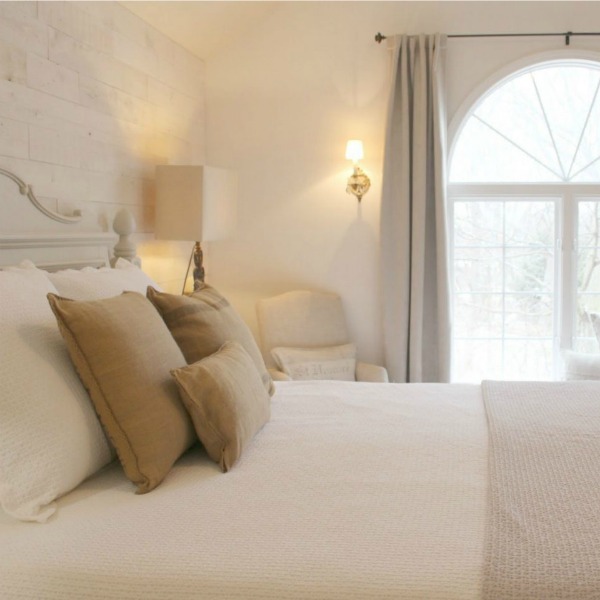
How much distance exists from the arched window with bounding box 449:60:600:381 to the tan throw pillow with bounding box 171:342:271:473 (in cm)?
256

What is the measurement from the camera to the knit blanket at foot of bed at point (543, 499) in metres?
1.23

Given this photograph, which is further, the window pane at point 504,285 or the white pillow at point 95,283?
the window pane at point 504,285

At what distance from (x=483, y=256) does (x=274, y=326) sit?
50.0 inches

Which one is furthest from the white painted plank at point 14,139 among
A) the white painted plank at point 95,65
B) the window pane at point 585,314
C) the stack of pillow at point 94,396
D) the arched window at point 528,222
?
the window pane at point 585,314

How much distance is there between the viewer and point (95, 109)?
2941mm

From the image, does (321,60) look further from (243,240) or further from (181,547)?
(181,547)

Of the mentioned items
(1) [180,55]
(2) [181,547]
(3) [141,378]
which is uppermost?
(1) [180,55]

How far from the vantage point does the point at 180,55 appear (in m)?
3.86

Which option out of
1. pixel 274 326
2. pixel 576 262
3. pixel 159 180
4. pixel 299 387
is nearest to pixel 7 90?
pixel 159 180

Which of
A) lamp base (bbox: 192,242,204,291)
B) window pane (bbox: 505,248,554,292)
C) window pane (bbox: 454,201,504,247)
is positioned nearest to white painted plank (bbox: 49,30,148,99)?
lamp base (bbox: 192,242,204,291)

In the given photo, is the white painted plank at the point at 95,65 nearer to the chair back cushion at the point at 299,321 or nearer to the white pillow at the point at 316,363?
the chair back cushion at the point at 299,321

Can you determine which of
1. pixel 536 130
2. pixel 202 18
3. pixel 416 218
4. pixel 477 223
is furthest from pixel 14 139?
pixel 536 130

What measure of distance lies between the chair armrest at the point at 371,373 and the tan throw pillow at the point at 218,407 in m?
1.90

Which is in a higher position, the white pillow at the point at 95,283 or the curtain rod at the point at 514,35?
the curtain rod at the point at 514,35
